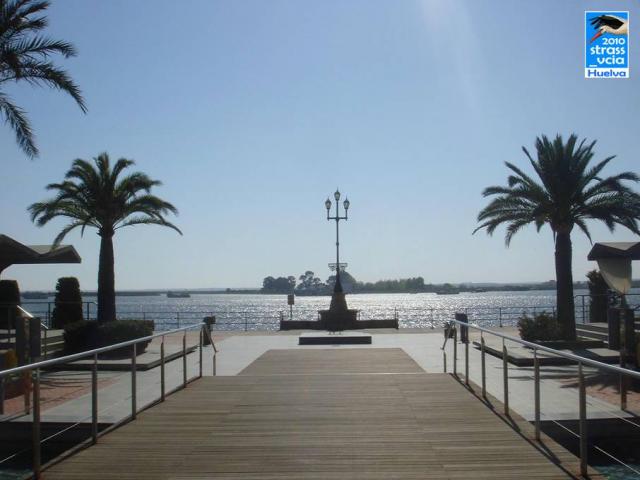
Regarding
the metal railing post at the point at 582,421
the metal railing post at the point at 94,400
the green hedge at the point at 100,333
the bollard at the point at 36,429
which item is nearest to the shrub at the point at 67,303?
the green hedge at the point at 100,333

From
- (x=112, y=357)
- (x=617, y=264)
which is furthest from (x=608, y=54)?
(x=112, y=357)

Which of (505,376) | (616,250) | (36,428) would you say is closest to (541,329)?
(616,250)

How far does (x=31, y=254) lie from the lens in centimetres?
1983

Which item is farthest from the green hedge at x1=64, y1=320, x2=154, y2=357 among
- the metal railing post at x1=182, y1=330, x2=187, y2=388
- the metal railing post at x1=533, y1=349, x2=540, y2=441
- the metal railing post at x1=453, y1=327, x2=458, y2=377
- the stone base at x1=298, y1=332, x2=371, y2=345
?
the metal railing post at x1=533, y1=349, x2=540, y2=441

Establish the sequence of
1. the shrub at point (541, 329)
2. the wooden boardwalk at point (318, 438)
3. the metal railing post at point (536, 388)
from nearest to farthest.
Result: the wooden boardwalk at point (318, 438) < the metal railing post at point (536, 388) < the shrub at point (541, 329)

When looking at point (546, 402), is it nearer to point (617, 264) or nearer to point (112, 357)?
point (112, 357)

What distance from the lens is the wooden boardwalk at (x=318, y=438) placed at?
20.4ft

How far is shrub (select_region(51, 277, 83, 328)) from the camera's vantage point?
29.1 m

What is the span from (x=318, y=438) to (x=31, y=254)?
15.1 metres

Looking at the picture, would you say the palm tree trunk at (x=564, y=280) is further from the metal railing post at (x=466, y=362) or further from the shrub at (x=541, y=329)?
the metal railing post at (x=466, y=362)

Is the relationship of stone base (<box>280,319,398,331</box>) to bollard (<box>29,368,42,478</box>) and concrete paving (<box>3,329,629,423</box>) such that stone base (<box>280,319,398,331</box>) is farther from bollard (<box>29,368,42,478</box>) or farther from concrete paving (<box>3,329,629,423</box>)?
bollard (<box>29,368,42,478</box>)

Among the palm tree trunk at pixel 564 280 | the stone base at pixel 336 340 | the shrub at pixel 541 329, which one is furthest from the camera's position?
the stone base at pixel 336 340

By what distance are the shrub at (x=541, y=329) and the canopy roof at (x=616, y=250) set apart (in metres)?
2.47

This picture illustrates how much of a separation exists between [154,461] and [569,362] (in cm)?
417
